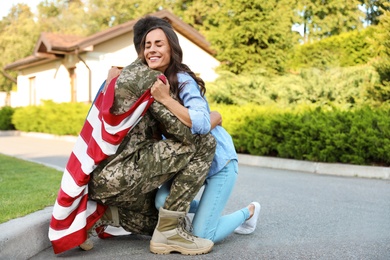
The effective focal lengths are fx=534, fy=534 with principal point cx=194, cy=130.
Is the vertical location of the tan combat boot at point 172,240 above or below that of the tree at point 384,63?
below

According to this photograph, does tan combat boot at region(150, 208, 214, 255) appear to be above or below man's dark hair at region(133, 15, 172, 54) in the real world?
below

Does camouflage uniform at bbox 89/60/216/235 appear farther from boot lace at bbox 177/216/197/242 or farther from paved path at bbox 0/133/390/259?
paved path at bbox 0/133/390/259

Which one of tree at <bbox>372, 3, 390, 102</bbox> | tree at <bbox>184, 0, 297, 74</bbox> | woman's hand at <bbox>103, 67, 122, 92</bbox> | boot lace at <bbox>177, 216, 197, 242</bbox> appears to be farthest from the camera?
tree at <bbox>184, 0, 297, 74</bbox>

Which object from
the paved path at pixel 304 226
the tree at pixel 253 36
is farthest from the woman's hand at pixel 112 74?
the tree at pixel 253 36

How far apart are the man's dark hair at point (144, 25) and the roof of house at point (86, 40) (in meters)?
17.1

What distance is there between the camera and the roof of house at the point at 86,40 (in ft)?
72.8

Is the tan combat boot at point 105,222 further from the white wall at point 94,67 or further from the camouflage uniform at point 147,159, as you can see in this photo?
the white wall at point 94,67

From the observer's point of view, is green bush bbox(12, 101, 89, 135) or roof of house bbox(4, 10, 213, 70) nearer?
green bush bbox(12, 101, 89, 135)

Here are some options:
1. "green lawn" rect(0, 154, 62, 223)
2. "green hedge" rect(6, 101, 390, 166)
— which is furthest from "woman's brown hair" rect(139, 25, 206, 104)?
"green hedge" rect(6, 101, 390, 166)

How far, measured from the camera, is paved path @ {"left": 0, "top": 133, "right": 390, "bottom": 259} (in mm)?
4133

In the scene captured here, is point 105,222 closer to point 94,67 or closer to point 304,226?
point 304,226

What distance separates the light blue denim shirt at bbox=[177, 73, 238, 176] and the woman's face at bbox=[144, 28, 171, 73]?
0.55ft

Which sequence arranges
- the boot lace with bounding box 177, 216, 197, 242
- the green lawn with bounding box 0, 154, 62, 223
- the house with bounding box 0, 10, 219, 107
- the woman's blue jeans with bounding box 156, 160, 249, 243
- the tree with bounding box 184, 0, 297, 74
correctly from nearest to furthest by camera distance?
the boot lace with bounding box 177, 216, 197, 242, the woman's blue jeans with bounding box 156, 160, 249, 243, the green lawn with bounding box 0, 154, 62, 223, the tree with bounding box 184, 0, 297, 74, the house with bounding box 0, 10, 219, 107

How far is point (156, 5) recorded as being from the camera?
134 ft
